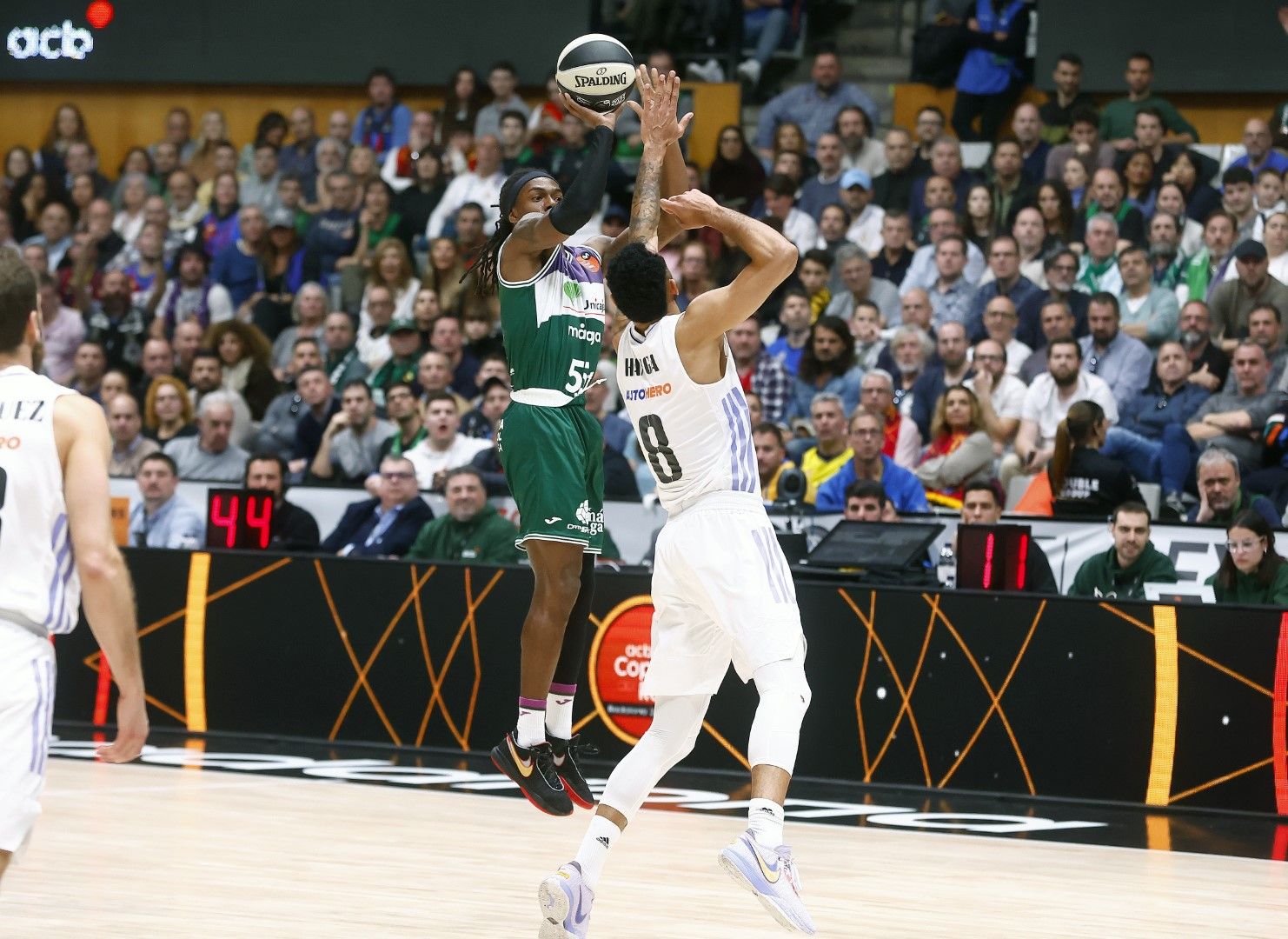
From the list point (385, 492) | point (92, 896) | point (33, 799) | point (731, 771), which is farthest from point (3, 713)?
point (385, 492)

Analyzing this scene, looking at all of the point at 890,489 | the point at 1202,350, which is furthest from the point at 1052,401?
the point at 890,489

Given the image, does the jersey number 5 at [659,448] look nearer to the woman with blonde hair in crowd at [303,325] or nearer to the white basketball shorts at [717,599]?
the white basketball shorts at [717,599]

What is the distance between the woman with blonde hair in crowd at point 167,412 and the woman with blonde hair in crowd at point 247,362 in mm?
703

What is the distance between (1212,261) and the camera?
12938 millimetres

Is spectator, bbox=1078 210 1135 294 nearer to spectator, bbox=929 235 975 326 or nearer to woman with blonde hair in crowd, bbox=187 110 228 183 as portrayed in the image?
spectator, bbox=929 235 975 326

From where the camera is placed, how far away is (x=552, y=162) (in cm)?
1573

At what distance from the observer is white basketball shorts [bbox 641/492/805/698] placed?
577cm

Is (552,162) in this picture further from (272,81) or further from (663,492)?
(663,492)

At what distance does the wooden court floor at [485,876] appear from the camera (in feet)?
19.3

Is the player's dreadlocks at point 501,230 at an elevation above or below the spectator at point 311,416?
above

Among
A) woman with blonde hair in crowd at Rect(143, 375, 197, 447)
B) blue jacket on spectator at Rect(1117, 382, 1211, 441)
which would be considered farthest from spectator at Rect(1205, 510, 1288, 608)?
woman with blonde hair in crowd at Rect(143, 375, 197, 447)

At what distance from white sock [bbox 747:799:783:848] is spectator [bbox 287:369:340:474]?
887cm

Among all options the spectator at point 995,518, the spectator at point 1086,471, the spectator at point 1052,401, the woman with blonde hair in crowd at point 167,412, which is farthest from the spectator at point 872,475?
the woman with blonde hair in crowd at point 167,412

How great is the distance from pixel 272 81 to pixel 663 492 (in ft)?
44.9
